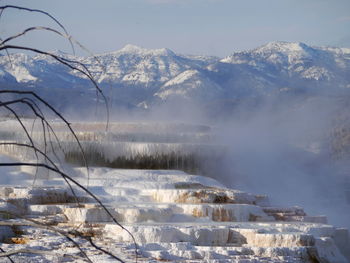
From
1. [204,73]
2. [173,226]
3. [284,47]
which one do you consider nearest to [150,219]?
[173,226]

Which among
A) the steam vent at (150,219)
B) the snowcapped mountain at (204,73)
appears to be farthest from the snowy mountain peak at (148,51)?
the steam vent at (150,219)

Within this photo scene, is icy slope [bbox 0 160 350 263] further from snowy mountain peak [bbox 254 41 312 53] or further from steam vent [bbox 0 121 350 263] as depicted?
snowy mountain peak [bbox 254 41 312 53]

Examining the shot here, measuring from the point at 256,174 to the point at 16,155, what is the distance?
20.1 m

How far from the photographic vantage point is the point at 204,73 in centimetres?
10594

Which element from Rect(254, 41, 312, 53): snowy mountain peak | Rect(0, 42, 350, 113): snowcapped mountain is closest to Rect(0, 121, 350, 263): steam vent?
Rect(0, 42, 350, 113): snowcapped mountain

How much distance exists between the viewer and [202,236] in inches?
390

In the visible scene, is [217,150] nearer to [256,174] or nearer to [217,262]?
[217,262]

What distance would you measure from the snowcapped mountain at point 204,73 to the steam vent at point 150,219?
217 feet

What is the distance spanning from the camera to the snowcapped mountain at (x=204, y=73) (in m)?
94.7

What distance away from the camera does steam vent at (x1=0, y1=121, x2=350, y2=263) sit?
846 cm

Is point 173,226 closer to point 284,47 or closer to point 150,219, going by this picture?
point 150,219

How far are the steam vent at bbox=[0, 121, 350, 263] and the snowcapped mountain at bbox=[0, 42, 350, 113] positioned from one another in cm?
6607

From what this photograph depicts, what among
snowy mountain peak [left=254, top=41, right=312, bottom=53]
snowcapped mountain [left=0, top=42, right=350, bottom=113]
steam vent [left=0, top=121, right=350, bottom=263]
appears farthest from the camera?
snowy mountain peak [left=254, top=41, right=312, bottom=53]

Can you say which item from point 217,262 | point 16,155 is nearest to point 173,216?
point 217,262
